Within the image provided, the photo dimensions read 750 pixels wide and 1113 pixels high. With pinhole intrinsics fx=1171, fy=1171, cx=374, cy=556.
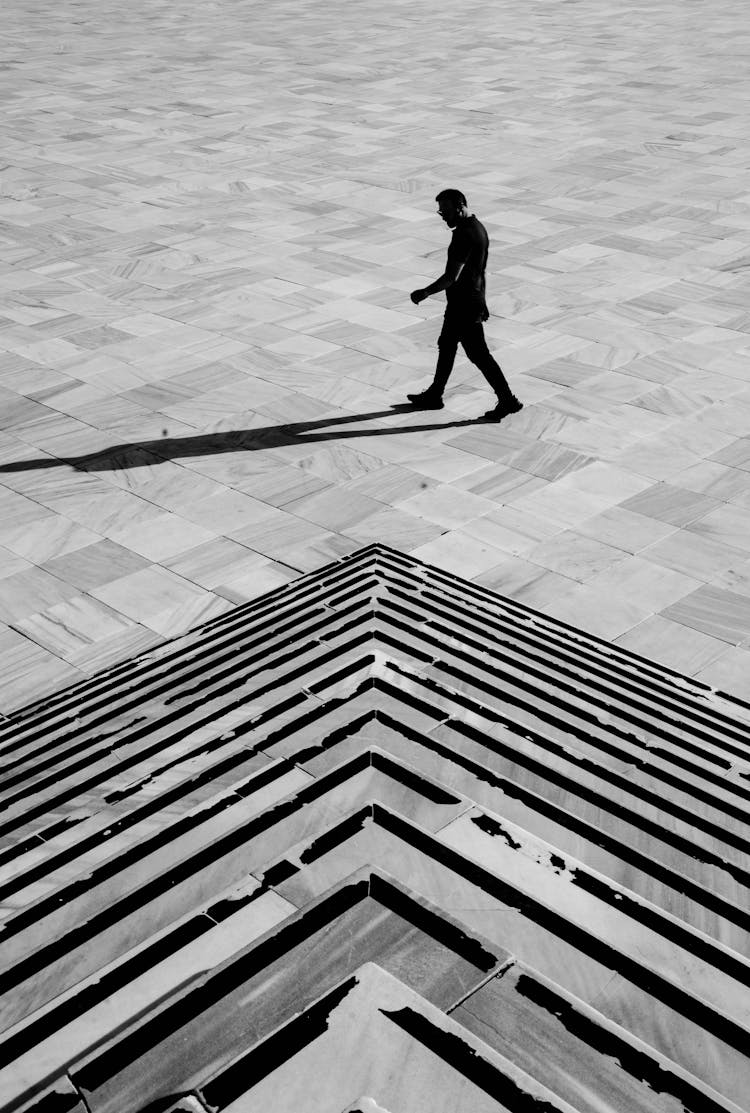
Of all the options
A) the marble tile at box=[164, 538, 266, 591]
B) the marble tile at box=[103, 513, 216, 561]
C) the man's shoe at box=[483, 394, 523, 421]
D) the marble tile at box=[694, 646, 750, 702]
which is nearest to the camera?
the marble tile at box=[694, 646, 750, 702]

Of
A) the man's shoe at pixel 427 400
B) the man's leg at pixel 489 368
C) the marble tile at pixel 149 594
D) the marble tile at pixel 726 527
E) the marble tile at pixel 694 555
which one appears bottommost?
the marble tile at pixel 149 594

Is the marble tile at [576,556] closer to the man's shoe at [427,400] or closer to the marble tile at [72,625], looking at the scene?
the man's shoe at [427,400]

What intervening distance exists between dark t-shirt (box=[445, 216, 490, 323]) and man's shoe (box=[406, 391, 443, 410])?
36.0 inches

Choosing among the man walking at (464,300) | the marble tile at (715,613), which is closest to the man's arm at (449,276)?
the man walking at (464,300)

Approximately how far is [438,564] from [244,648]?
2125 millimetres

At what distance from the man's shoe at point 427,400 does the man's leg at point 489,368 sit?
1.42 feet

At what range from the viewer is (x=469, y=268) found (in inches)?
353

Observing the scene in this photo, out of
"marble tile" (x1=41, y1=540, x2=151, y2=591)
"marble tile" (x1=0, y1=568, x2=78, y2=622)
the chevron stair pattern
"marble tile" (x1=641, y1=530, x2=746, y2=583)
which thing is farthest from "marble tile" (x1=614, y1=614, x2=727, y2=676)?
"marble tile" (x1=0, y1=568, x2=78, y2=622)

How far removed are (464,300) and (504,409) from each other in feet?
3.68

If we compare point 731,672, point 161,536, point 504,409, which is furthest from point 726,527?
point 161,536

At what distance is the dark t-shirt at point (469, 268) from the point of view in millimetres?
8852

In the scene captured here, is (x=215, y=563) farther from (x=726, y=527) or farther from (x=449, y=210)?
(x=726, y=527)

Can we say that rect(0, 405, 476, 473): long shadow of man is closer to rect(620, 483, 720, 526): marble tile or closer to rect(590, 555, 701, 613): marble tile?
rect(620, 483, 720, 526): marble tile

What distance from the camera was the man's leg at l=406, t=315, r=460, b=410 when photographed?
370 inches
